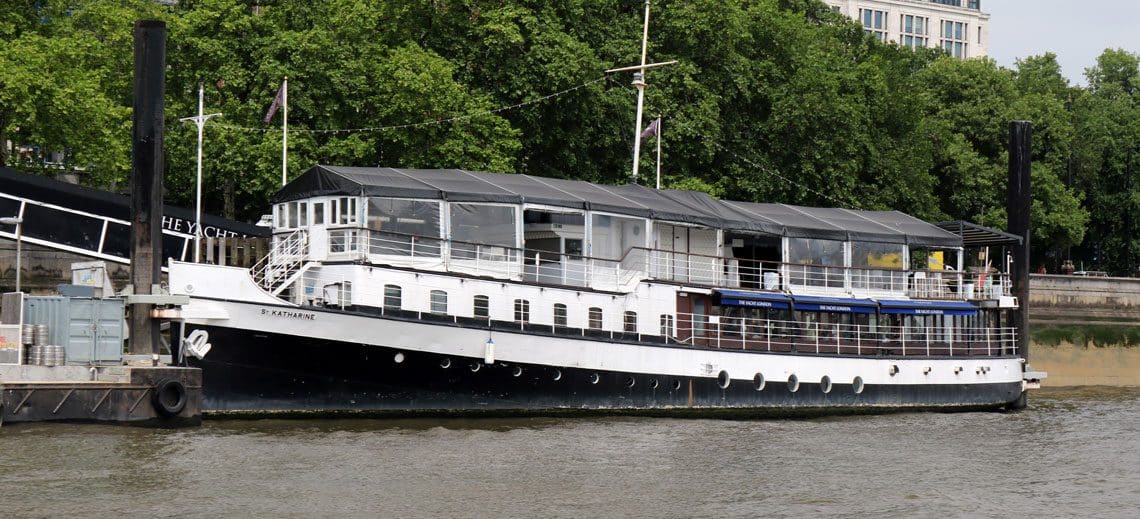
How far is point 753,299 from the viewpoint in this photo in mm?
41281

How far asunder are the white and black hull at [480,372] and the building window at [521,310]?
476 mm

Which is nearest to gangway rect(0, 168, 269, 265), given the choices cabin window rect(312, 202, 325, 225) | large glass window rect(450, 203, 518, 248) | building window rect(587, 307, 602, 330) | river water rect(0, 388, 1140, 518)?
cabin window rect(312, 202, 325, 225)

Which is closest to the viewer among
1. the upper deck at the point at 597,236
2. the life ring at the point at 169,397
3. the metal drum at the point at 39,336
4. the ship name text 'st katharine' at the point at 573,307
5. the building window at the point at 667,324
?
the metal drum at the point at 39,336

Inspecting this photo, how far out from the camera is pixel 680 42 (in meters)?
61.5

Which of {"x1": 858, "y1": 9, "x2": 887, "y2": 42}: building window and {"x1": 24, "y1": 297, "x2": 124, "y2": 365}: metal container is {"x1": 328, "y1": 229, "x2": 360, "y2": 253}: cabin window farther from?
{"x1": 858, "y1": 9, "x2": 887, "y2": 42}: building window

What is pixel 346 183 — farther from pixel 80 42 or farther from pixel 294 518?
pixel 80 42

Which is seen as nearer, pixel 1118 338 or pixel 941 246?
pixel 941 246

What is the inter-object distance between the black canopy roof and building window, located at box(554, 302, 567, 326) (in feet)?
7.80

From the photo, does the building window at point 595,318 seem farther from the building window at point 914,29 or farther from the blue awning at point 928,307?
the building window at point 914,29

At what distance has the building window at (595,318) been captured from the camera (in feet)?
125

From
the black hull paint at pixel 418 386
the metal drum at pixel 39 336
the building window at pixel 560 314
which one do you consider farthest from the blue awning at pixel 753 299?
the metal drum at pixel 39 336

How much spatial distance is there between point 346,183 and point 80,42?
55.6 ft

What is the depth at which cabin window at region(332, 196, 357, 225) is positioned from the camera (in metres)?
35.4

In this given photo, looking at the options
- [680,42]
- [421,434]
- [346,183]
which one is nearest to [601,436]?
[421,434]
